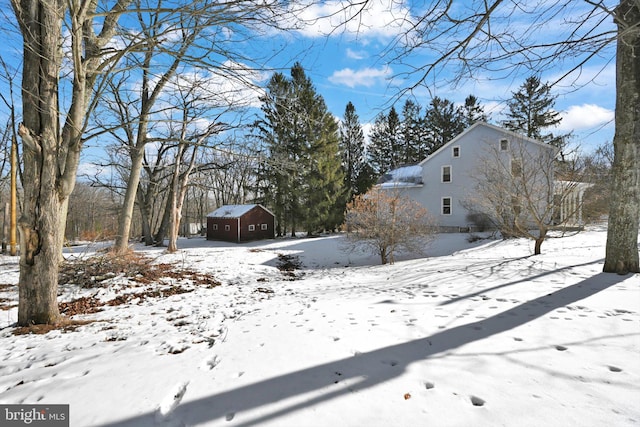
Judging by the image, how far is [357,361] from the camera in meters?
2.71

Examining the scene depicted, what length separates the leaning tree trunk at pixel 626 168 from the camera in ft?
16.9

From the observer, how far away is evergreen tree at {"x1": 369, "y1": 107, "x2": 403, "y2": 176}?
34.0 metres

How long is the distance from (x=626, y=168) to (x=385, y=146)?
3011 centimetres

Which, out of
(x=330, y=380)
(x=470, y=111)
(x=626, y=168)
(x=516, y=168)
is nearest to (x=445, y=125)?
(x=470, y=111)

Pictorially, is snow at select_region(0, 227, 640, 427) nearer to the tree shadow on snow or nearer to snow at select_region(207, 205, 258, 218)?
the tree shadow on snow

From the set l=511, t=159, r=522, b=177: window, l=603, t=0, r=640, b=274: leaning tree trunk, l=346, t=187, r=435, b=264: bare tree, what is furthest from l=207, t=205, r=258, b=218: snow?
l=603, t=0, r=640, b=274: leaning tree trunk

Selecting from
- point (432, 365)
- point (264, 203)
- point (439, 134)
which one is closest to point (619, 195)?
point (432, 365)

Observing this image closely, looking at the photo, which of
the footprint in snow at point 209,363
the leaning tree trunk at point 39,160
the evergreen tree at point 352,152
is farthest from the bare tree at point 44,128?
the evergreen tree at point 352,152

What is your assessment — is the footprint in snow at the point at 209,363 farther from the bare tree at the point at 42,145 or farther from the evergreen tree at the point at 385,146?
the evergreen tree at the point at 385,146

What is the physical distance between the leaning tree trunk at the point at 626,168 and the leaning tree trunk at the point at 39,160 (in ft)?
29.5

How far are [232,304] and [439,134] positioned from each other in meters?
32.8

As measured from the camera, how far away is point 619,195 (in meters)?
5.33

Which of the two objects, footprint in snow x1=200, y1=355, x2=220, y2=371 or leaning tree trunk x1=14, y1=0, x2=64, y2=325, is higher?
leaning tree trunk x1=14, y1=0, x2=64, y2=325

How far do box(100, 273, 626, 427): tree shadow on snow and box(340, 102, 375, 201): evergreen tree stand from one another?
29.6 m
